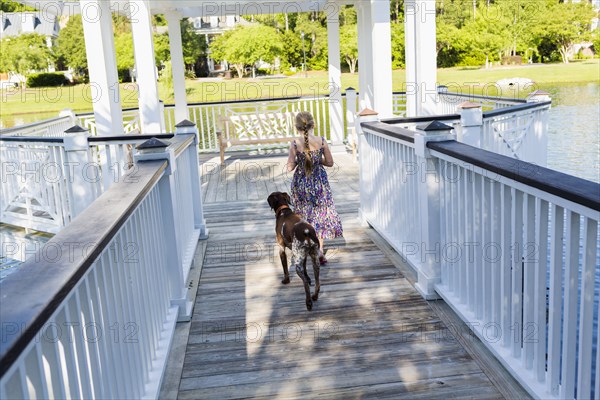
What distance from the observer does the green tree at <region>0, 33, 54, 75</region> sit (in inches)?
1838

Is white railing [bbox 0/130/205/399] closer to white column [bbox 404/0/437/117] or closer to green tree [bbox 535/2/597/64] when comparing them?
white column [bbox 404/0/437/117]

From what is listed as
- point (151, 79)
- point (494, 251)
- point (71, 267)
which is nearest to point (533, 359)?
point (494, 251)

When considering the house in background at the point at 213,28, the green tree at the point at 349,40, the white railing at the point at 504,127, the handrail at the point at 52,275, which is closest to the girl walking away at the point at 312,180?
the white railing at the point at 504,127

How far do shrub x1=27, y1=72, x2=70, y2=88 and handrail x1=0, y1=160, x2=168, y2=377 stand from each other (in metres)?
48.6

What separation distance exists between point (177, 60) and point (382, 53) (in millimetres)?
4912

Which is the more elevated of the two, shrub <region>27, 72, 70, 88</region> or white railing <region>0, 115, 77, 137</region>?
shrub <region>27, 72, 70, 88</region>

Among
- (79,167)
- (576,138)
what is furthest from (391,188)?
(576,138)

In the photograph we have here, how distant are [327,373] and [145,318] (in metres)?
0.95

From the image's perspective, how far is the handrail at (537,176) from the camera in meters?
2.07

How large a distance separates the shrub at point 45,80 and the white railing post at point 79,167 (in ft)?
146

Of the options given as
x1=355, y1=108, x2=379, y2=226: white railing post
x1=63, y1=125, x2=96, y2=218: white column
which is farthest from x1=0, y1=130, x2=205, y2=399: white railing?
x1=63, y1=125, x2=96, y2=218: white column

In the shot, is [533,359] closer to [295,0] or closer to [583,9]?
[295,0]

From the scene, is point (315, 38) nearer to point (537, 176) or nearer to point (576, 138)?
point (576, 138)

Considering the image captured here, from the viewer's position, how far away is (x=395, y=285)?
14.2ft
